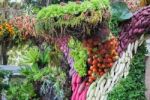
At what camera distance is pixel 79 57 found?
344 cm

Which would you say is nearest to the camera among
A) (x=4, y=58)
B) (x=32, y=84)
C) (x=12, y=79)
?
(x=32, y=84)

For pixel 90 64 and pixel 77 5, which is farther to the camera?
pixel 90 64

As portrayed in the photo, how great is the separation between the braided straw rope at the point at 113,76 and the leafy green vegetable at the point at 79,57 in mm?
137

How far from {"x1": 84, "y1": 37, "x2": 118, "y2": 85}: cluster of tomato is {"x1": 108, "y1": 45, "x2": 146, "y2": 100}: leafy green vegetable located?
0.16 meters

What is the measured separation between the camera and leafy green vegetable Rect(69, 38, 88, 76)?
3372mm

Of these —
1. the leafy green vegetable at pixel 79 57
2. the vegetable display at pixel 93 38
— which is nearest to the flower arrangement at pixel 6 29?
the vegetable display at pixel 93 38

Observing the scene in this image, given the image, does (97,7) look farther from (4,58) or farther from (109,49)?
(4,58)

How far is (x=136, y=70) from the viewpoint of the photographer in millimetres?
3361

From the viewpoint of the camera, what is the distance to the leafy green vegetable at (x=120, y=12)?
3399 millimetres

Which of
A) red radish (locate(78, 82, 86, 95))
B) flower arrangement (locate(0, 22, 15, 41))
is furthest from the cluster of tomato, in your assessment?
flower arrangement (locate(0, 22, 15, 41))

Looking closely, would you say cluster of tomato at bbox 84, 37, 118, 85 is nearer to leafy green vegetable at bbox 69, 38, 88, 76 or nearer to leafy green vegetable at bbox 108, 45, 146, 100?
leafy green vegetable at bbox 69, 38, 88, 76

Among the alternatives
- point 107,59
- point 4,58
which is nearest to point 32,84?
point 107,59

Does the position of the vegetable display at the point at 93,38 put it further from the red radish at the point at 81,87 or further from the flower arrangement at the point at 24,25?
the flower arrangement at the point at 24,25

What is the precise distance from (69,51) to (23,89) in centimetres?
237
